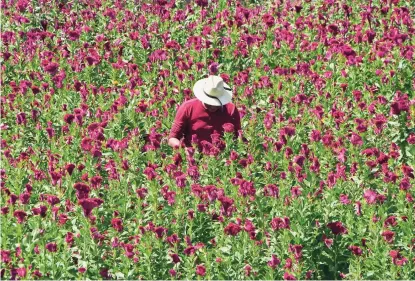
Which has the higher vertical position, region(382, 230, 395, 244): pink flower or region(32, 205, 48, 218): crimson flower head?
region(32, 205, 48, 218): crimson flower head

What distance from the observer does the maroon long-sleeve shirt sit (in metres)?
8.98

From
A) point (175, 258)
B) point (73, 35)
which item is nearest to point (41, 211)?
point (175, 258)

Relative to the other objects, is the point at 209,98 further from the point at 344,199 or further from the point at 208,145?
the point at 344,199

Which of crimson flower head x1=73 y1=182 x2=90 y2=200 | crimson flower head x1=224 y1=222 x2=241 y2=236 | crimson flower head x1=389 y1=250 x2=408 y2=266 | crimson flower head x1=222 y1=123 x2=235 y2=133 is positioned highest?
crimson flower head x1=73 y1=182 x2=90 y2=200

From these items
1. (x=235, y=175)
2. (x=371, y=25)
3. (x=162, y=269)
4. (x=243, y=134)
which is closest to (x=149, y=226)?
(x=162, y=269)

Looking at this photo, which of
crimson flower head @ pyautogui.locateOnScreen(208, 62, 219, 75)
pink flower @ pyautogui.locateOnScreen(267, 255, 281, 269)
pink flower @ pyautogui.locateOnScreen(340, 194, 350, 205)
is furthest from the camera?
crimson flower head @ pyautogui.locateOnScreen(208, 62, 219, 75)

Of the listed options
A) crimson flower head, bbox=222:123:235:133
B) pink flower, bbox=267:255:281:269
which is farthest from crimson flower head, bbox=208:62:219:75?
pink flower, bbox=267:255:281:269

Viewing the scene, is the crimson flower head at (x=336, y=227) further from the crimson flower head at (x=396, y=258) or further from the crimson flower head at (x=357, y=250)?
the crimson flower head at (x=396, y=258)

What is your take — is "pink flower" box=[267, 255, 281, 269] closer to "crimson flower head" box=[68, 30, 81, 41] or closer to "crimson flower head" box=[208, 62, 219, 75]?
"crimson flower head" box=[208, 62, 219, 75]

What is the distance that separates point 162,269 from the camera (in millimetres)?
7086

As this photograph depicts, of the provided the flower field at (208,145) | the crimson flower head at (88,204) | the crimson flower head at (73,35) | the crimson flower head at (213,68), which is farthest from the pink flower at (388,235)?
the crimson flower head at (73,35)

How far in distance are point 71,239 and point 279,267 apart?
142 cm

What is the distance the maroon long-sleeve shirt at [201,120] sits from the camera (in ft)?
29.5

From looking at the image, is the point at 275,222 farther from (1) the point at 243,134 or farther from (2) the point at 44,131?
(2) the point at 44,131
